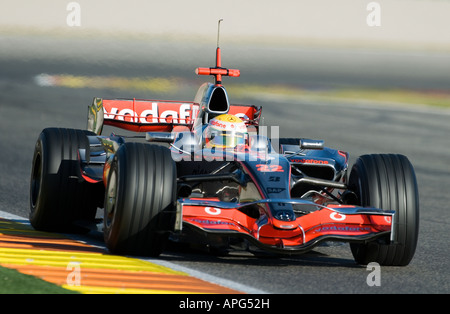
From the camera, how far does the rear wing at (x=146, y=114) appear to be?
1079 cm

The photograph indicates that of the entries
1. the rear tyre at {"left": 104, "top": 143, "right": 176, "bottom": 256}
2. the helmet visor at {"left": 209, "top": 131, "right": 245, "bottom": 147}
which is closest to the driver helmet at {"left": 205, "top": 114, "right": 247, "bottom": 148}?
the helmet visor at {"left": 209, "top": 131, "right": 245, "bottom": 147}

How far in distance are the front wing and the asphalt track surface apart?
234 millimetres

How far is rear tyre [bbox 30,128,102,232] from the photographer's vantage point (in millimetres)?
9188

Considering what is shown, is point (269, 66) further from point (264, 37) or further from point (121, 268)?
point (121, 268)

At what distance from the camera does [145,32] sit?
82.2ft

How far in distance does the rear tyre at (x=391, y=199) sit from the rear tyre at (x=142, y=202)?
1.58 meters

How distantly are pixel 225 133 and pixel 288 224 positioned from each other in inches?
80.1

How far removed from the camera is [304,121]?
2292 cm

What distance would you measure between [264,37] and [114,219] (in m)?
24.0

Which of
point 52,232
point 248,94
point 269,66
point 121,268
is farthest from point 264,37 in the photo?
point 121,268

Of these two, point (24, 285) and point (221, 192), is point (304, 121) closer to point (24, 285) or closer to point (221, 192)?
point (221, 192)
